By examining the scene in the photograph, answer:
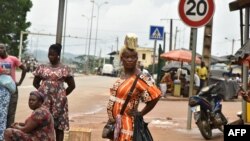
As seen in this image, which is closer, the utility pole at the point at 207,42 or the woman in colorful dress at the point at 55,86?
the woman in colorful dress at the point at 55,86

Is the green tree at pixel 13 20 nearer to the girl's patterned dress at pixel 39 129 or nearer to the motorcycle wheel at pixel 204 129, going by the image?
the motorcycle wheel at pixel 204 129

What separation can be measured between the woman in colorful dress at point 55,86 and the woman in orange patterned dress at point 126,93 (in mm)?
2115

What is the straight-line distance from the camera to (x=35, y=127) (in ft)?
19.2

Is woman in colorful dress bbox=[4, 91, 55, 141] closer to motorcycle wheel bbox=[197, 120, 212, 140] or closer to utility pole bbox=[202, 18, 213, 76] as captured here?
motorcycle wheel bbox=[197, 120, 212, 140]

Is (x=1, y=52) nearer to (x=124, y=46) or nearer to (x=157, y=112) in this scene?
(x=124, y=46)

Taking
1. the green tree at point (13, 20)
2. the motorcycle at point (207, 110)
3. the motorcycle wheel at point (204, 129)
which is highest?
the green tree at point (13, 20)

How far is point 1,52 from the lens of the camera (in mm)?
8609

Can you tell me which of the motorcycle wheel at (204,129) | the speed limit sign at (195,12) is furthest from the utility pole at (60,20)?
the motorcycle wheel at (204,129)

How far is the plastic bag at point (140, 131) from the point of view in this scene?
5.20 m

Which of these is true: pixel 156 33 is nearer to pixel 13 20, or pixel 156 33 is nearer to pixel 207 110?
pixel 207 110

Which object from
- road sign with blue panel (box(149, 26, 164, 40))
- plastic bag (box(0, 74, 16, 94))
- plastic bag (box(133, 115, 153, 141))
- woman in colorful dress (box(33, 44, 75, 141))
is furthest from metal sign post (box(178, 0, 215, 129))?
road sign with blue panel (box(149, 26, 164, 40))

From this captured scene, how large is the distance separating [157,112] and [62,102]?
10.1 meters

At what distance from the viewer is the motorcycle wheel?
10891mm

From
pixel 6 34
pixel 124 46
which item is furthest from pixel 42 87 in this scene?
pixel 6 34
